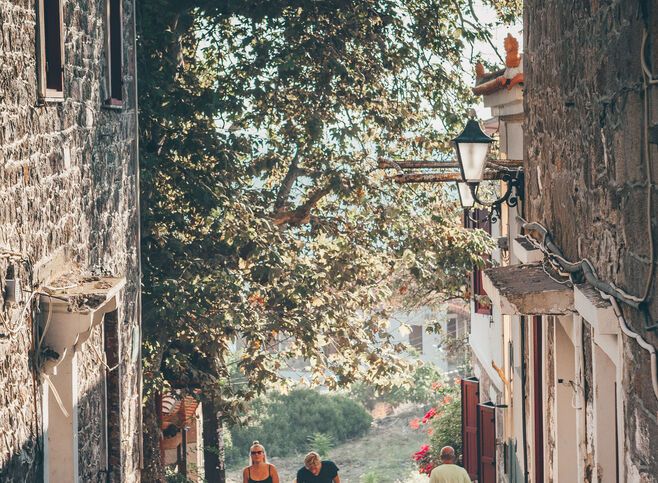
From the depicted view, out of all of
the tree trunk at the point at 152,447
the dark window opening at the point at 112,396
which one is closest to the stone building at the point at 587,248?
the dark window opening at the point at 112,396

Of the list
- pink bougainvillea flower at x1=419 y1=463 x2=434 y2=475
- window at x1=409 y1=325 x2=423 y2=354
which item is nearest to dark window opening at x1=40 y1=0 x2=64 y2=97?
pink bougainvillea flower at x1=419 y1=463 x2=434 y2=475

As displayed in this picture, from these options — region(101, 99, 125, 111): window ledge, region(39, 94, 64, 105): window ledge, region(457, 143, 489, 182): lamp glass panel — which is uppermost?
region(101, 99, 125, 111): window ledge

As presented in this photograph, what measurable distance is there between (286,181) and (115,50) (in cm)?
437

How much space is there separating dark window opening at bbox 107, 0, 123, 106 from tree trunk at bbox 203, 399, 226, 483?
6662 millimetres

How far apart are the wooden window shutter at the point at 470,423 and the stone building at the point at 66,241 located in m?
5.99

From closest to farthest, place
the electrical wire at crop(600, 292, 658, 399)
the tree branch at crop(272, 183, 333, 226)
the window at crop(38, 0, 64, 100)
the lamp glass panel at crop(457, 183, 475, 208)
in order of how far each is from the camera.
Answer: the electrical wire at crop(600, 292, 658, 399), the window at crop(38, 0, 64, 100), the lamp glass panel at crop(457, 183, 475, 208), the tree branch at crop(272, 183, 333, 226)

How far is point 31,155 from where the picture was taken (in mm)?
6008

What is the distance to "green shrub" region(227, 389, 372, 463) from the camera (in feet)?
84.9

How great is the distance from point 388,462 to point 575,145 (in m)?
19.2

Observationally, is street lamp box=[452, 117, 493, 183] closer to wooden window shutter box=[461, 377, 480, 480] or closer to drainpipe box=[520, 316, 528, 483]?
drainpipe box=[520, 316, 528, 483]

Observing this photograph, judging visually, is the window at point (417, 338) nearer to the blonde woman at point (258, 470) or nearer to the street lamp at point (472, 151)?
the blonde woman at point (258, 470)

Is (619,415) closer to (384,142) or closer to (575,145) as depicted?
(575,145)

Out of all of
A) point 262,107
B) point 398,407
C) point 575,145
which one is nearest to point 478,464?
point 262,107

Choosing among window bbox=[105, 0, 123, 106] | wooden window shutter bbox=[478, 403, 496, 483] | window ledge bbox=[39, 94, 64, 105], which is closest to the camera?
window ledge bbox=[39, 94, 64, 105]
